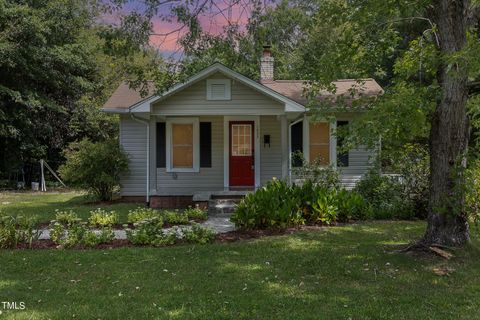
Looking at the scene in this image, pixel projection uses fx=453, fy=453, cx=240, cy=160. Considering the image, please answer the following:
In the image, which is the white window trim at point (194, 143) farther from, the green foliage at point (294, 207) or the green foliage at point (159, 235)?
the green foliage at point (159, 235)

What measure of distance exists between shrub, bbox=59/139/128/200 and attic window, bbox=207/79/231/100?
10.8 ft

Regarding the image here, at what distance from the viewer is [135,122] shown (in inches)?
537

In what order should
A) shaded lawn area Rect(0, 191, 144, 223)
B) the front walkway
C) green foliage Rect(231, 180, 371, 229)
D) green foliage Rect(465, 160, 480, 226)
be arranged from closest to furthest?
green foliage Rect(465, 160, 480, 226), the front walkway, green foliage Rect(231, 180, 371, 229), shaded lawn area Rect(0, 191, 144, 223)

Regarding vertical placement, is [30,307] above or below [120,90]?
below

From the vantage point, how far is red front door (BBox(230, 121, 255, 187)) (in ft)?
44.5

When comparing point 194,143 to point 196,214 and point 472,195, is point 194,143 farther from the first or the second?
point 472,195

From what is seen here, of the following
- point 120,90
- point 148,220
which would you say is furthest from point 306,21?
point 120,90

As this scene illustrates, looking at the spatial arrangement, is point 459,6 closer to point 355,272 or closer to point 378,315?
point 355,272

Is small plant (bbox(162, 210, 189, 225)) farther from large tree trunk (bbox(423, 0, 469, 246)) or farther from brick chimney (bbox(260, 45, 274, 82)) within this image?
brick chimney (bbox(260, 45, 274, 82))

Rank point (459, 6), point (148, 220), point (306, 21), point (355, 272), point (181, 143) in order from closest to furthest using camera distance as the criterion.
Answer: point (355, 272)
point (459, 6)
point (148, 220)
point (306, 21)
point (181, 143)

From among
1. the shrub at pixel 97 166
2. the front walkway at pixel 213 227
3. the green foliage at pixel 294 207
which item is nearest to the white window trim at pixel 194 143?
the shrub at pixel 97 166

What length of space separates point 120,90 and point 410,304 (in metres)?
12.5

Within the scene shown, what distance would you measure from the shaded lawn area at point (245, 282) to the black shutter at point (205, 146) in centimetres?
651

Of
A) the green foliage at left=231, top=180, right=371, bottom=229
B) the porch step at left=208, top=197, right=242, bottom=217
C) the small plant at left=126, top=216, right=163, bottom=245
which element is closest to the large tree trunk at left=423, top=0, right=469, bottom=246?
the green foliage at left=231, top=180, right=371, bottom=229
